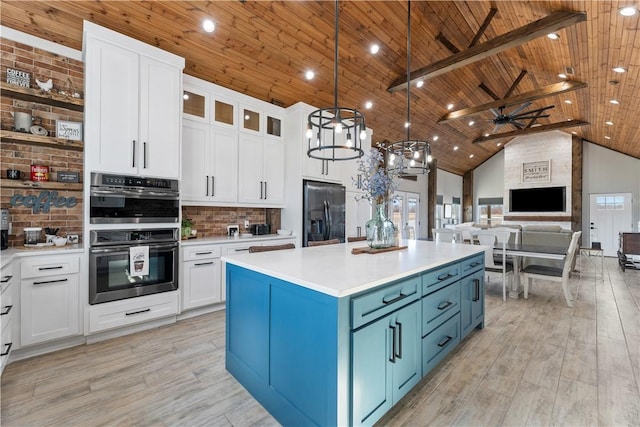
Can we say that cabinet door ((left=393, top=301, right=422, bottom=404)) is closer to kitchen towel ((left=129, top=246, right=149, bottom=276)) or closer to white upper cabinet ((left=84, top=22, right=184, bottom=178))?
kitchen towel ((left=129, top=246, right=149, bottom=276))

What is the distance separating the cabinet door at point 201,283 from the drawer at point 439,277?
2567 mm

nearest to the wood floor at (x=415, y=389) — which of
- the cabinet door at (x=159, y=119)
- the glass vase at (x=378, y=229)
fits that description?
the glass vase at (x=378, y=229)

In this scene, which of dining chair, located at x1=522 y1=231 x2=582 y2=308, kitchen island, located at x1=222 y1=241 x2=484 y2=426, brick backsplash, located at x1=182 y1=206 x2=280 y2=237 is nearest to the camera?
kitchen island, located at x1=222 y1=241 x2=484 y2=426

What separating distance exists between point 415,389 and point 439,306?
1.99 ft

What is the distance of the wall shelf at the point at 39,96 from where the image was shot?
2.52 m

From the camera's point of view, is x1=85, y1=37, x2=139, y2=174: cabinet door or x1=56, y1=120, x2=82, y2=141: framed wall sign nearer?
x1=85, y1=37, x2=139, y2=174: cabinet door

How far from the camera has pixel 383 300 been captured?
161 centimetres

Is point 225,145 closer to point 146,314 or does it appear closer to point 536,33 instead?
point 146,314

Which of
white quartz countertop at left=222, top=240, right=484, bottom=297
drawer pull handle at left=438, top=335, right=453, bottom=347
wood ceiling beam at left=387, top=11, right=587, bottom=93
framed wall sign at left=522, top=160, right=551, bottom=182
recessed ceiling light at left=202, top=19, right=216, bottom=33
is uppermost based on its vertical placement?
wood ceiling beam at left=387, top=11, right=587, bottom=93

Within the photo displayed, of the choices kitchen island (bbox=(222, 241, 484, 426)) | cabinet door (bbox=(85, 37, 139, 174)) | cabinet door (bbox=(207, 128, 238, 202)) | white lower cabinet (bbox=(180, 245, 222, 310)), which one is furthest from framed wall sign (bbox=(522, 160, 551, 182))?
cabinet door (bbox=(85, 37, 139, 174))

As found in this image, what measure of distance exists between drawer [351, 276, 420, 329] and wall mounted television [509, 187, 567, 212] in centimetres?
1050

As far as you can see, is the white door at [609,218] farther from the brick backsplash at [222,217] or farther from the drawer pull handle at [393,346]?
the drawer pull handle at [393,346]

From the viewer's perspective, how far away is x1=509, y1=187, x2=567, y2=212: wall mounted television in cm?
944

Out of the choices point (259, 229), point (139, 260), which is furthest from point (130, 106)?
point (259, 229)
